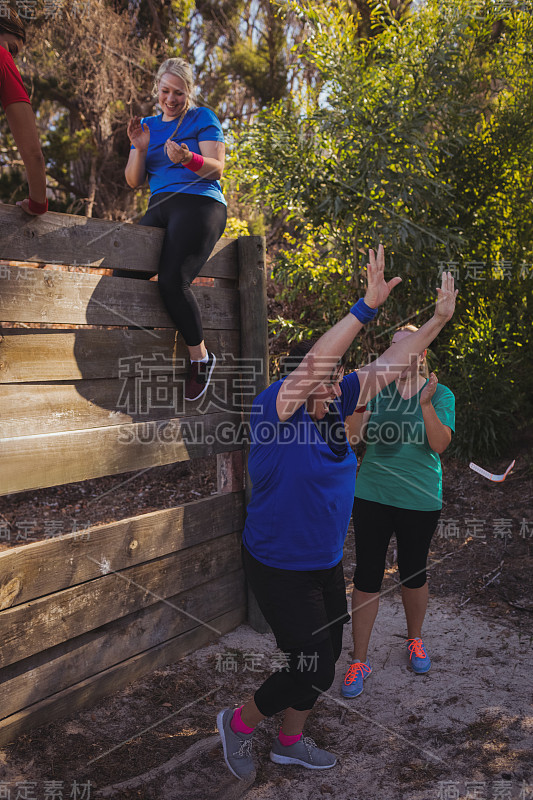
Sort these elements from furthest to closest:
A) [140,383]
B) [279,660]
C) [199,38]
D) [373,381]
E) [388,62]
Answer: [199,38] < [388,62] < [279,660] < [140,383] < [373,381]

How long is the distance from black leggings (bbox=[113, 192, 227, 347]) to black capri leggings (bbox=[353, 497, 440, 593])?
1292mm

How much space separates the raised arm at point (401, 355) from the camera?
2.59m

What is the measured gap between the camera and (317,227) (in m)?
6.86

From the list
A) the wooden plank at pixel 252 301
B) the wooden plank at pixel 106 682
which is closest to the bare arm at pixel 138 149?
the wooden plank at pixel 252 301

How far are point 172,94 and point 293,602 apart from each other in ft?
7.79

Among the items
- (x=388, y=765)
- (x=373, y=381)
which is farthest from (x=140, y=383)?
(x=388, y=765)

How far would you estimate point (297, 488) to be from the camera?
2.28m

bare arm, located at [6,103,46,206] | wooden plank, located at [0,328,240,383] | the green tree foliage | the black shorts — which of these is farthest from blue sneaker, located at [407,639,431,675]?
the green tree foliage

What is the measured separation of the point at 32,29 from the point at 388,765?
10789 millimetres

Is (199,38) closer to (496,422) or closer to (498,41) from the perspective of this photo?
(498,41)

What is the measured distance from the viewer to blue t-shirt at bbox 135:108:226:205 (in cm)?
318

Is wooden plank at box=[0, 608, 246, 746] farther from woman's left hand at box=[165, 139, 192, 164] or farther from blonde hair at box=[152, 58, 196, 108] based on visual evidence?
blonde hair at box=[152, 58, 196, 108]

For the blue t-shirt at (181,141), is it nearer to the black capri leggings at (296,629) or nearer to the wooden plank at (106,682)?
A: the black capri leggings at (296,629)

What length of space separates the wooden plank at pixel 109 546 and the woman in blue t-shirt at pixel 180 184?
958mm
